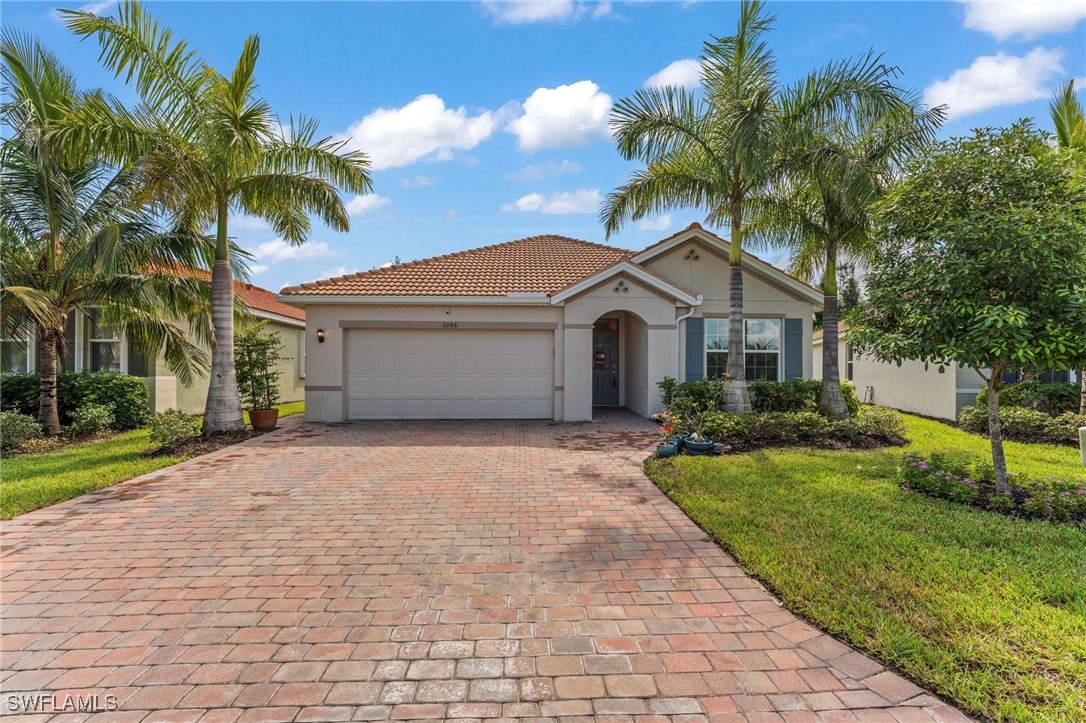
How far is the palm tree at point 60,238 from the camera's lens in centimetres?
908

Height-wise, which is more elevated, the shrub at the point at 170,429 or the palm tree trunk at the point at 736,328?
the palm tree trunk at the point at 736,328

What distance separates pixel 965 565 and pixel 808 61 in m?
9.75

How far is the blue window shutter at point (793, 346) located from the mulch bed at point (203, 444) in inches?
551

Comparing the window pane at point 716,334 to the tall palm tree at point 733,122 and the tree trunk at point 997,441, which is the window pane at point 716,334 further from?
the tree trunk at point 997,441

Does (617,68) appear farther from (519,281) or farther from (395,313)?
(395,313)

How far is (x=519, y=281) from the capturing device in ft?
43.2

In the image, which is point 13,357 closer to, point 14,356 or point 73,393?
point 14,356

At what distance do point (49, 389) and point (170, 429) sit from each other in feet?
13.7

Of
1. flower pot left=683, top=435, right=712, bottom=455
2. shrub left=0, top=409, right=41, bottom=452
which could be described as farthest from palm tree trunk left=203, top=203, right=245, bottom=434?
flower pot left=683, top=435, right=712, bottom=455

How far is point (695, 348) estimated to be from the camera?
13047 mm

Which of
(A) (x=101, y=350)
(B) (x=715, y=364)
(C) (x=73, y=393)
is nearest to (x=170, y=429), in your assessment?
(C) (x=73, y=393)

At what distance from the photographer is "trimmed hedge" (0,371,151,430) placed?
11.1m

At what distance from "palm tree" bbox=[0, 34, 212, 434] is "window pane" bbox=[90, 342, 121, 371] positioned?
7.14 feet

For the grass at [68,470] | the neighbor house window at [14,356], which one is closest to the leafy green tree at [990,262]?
the grass at [68,470]
